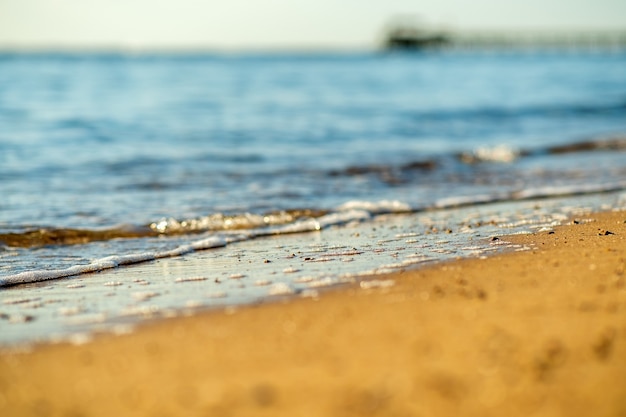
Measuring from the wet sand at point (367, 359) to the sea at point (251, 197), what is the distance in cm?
39

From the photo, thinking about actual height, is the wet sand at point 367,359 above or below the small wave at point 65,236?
below

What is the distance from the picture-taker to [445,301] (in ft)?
12.9

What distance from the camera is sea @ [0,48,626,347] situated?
4719 millimetres

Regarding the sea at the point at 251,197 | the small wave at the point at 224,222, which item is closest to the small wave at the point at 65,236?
the sea at the point at 251,197

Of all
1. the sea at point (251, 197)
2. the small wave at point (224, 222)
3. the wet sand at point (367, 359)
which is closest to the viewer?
the wet sand at point (367, 359)

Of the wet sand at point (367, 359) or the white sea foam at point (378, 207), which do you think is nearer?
the wet sand at point (367, 359)

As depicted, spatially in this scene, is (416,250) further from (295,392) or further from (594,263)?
(295,392)

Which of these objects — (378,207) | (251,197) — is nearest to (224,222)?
(251,197)

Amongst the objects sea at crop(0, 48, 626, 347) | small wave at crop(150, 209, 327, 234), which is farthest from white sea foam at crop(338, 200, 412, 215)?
small wave at crop(150, 209, 327, 234)

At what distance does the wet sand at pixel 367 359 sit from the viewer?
8.96 ft

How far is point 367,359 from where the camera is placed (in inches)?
123

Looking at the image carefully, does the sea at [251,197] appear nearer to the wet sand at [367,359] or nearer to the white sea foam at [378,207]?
the white sea foam at [378,207]

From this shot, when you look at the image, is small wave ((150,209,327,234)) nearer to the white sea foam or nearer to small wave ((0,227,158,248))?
small wave ((0,227,158,248))

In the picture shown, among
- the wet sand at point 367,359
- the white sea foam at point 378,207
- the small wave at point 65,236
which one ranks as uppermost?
the small wave at point 65,236
